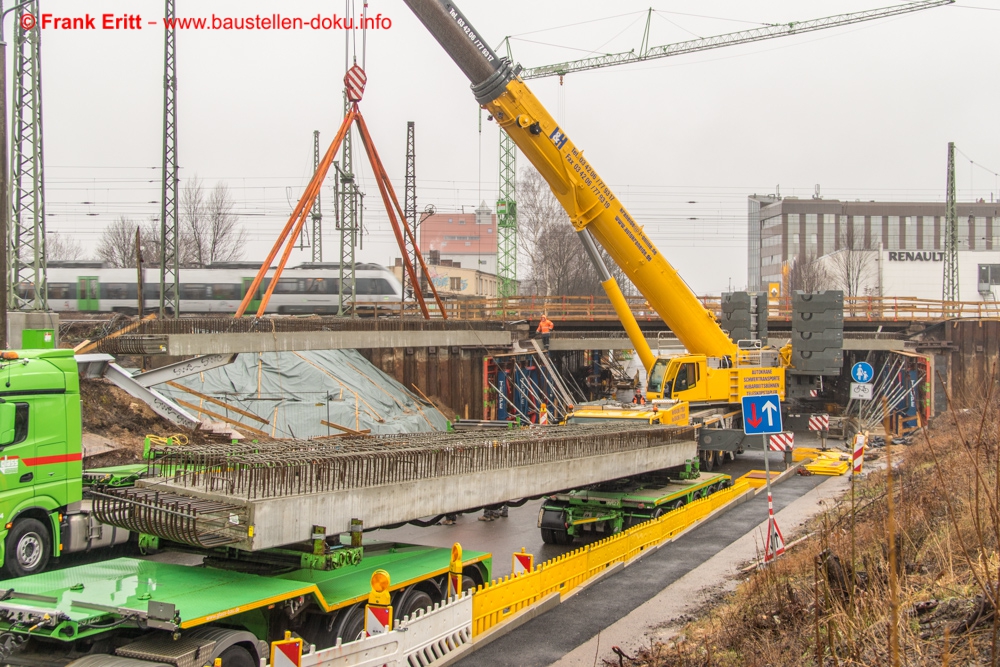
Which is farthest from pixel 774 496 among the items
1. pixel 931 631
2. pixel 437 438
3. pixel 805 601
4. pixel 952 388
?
pixel 952 388

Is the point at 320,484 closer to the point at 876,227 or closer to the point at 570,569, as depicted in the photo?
the point at 570,569

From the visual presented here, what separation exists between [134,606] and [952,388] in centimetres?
3370

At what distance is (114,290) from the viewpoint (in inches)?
1559

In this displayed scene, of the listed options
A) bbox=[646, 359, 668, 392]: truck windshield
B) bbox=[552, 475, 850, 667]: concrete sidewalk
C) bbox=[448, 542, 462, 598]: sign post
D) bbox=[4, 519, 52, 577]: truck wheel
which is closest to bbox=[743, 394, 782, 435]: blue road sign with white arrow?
bbox=[552, 475, 850, 667]: concrete sidewalk

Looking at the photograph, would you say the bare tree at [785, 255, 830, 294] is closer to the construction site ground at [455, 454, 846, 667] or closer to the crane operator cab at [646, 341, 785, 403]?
the crane operator cab at [646, 341, 785, 403]

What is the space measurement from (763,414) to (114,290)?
34.7m

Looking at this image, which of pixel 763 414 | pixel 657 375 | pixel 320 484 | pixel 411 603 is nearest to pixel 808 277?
pixel 657 375

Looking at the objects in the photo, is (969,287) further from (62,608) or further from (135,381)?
(62,608)

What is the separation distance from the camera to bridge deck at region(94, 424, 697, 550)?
8461 millimetres

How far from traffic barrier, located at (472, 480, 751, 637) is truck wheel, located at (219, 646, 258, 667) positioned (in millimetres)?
2732

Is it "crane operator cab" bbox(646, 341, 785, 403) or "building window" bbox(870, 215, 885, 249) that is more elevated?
"building window" bbox(870, 215, 885, 249)

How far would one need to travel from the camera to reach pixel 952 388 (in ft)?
110

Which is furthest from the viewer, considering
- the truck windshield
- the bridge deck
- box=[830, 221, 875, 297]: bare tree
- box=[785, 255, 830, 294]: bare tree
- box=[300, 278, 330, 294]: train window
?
box=[785, 255, 830, 294]: bare tree

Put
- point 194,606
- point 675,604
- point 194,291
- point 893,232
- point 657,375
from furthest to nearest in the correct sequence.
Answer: point 893,232 < point 194,291 < point 657,375 < point 675,604 < point 194,606
